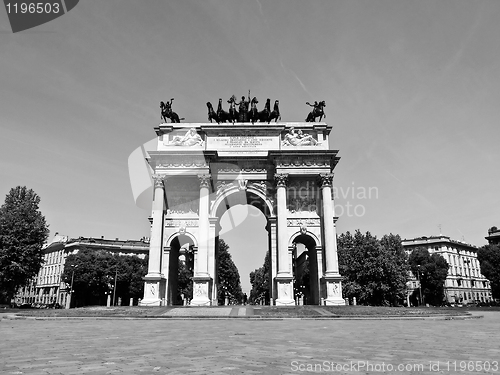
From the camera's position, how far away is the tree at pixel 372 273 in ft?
189

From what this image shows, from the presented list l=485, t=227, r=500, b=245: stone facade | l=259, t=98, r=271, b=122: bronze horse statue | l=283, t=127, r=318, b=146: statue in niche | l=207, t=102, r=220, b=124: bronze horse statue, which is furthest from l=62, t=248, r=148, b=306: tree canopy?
l=485, t=227, r=500, b=245: stone facade

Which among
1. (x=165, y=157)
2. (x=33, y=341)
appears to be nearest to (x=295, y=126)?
(x=165, y=157)

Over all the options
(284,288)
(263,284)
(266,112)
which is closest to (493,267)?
(263,284)

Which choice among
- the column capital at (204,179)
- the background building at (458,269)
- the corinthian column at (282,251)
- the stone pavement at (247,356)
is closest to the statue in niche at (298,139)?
the corinthian column at (282,251)

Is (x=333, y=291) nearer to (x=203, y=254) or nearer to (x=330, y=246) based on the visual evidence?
(x=330, y=246)

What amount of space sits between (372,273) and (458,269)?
206 ft

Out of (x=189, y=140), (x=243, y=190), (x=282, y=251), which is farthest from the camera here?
(x=189, y=140)

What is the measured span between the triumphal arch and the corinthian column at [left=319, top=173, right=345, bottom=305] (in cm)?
10

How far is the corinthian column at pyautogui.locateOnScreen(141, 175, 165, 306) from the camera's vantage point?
34903 mm

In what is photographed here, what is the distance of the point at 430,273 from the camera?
84312mm

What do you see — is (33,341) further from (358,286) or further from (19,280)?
(358,286)

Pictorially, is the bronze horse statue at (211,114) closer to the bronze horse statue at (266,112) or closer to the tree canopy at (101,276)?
the bronze horse statue at (266,112)

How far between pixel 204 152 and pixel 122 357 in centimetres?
3118

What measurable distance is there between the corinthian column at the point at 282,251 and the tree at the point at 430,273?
185ft
